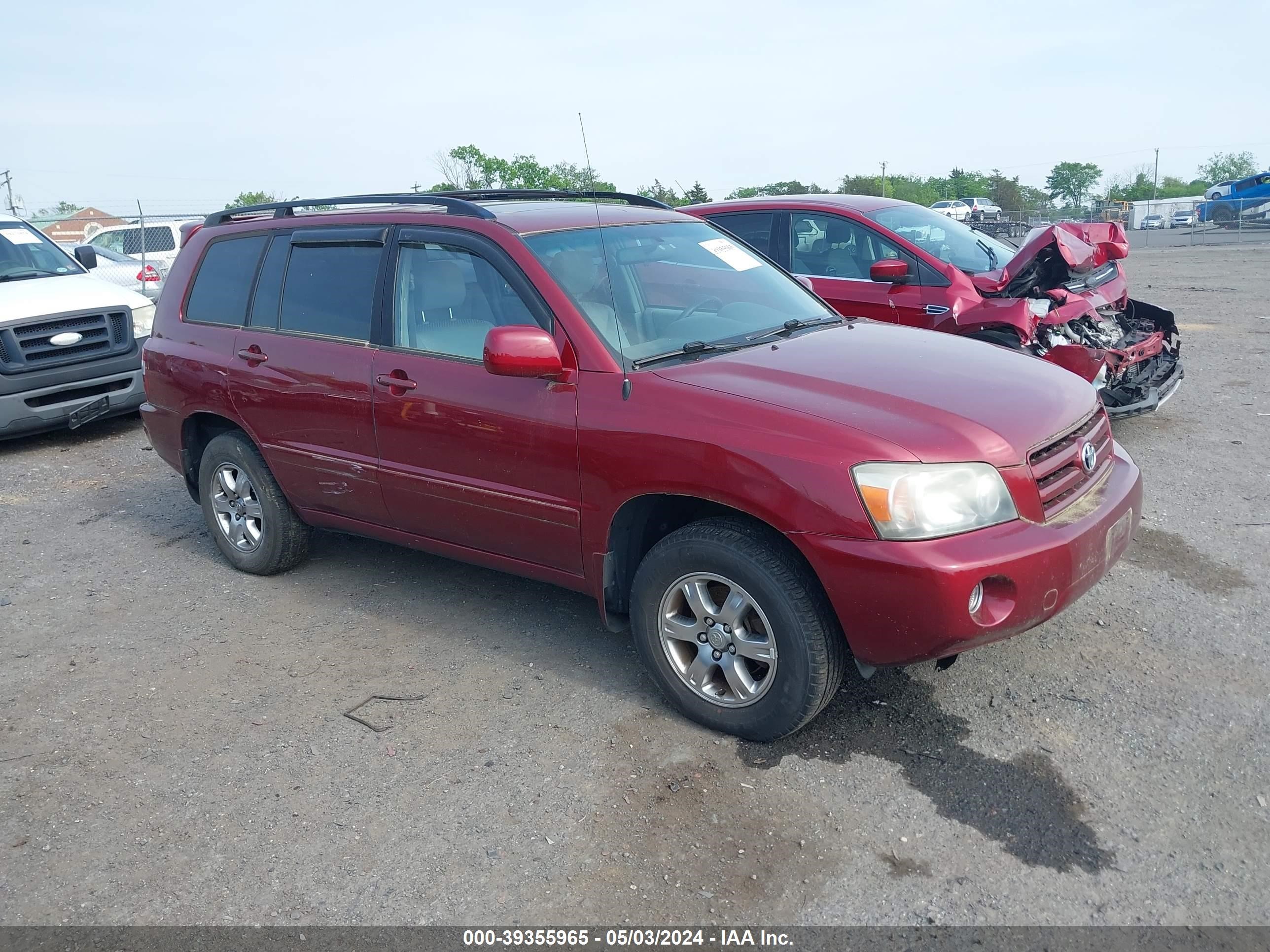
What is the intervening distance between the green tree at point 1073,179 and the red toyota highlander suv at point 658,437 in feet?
320

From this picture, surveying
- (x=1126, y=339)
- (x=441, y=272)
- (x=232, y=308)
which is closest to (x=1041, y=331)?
(x=1126, y=339)

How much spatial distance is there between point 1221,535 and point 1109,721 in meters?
2.18

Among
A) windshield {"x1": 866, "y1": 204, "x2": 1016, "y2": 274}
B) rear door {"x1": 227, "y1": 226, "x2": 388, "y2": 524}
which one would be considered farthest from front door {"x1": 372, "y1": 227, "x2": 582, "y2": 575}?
windshield {"x1": 866, "y1": 204, "x2": 1016, "y2": 274}

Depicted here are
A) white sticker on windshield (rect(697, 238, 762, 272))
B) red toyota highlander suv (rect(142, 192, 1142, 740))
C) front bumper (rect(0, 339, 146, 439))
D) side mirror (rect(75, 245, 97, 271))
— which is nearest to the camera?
red toyota highlander suv (rect(142, 192, 1142, 740))

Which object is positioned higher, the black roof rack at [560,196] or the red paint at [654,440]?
the black roof rack at [560,196]

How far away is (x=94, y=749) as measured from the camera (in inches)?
150

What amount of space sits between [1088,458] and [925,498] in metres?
0.89

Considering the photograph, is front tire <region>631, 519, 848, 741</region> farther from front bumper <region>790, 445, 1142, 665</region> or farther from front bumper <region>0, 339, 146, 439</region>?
front bumper <region>0, 339, 146, 439</region>

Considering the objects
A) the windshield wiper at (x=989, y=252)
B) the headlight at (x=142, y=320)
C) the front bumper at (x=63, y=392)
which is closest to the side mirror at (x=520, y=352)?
Answer: the windshield wiper at (x=989, y=252)

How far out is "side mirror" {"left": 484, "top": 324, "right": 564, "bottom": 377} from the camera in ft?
11.9

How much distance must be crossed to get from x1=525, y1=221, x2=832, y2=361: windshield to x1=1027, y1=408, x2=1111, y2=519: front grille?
1.26 m

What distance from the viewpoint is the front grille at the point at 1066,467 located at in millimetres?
3371

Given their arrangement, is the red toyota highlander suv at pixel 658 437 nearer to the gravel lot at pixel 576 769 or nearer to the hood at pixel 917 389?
the hood at pixel 917 389

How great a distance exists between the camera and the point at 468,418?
4082 millimetres
